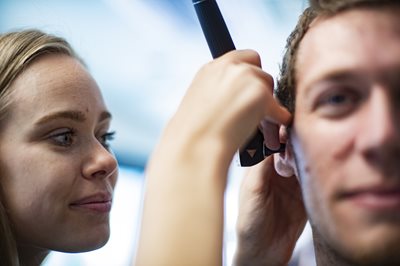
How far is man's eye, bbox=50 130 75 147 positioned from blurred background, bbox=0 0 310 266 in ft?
0.98

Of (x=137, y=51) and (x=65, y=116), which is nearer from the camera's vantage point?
(x=65, y=116)

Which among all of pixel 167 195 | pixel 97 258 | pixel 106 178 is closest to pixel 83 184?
pixel 106 178

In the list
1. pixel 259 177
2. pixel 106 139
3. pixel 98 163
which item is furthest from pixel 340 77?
pixel 106 139

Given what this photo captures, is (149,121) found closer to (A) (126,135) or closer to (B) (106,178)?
(A) (126,135)

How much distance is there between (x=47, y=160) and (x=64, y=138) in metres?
0.06

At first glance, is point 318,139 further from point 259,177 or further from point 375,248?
point 259,177

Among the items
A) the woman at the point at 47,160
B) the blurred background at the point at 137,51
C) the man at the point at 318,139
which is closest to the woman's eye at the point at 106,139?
the woman at the point at 47,160

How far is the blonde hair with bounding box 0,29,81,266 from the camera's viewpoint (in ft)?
2.87

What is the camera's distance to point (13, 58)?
94 cm

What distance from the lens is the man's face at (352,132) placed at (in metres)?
0.60

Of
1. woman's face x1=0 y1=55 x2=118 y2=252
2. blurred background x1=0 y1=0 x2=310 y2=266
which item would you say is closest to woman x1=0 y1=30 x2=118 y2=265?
woman's face x1=0 y1=55 x2=118 y2=252

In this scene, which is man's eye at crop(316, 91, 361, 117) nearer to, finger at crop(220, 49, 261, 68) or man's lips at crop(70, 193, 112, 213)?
finger at crop(220, 49, 261, 68)

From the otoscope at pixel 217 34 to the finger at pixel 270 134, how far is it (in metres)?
0.02

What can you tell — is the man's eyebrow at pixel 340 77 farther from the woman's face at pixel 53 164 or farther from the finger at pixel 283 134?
the woman's face at pixel 53 164
